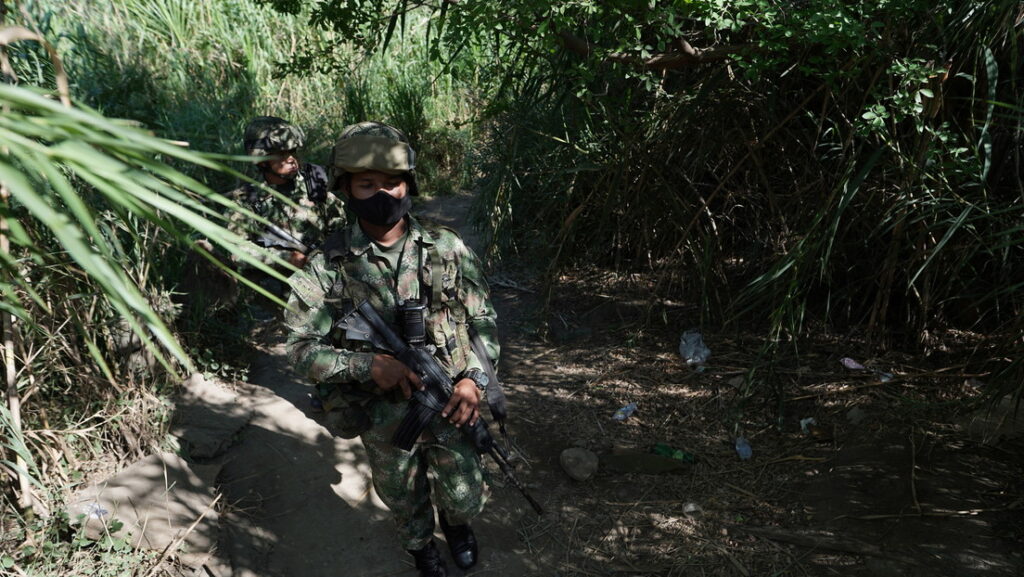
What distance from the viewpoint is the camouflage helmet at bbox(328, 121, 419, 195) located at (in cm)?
221

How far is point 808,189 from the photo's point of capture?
322 cm

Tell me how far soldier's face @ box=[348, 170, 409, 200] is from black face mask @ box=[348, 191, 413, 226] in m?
0.02

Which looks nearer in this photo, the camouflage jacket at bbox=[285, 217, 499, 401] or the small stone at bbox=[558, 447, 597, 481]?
the camouflage jacket at bbox=[285, 217, 499, 401]

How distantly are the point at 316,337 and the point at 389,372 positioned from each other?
29 centimetres

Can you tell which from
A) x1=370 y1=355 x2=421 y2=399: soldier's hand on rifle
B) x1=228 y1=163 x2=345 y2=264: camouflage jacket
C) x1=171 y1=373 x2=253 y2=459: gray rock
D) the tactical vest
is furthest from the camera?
x1=228 y1=163 x2=345 y2=264: camouflage jacket

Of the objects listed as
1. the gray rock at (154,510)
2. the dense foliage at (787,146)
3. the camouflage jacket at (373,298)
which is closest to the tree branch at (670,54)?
the dense foliage at (787,146)

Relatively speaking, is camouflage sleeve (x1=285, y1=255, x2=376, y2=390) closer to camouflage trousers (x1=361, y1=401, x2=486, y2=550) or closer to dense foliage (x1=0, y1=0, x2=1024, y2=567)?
camouflage trousers (x1=361, y1=401, x2=486, y2=550)

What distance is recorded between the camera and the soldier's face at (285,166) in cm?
359

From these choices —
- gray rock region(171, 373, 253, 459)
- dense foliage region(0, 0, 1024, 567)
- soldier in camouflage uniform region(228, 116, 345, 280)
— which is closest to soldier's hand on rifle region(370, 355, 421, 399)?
dense foliage region(0, 0, 1024, 567)

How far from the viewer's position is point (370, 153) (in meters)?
2.21

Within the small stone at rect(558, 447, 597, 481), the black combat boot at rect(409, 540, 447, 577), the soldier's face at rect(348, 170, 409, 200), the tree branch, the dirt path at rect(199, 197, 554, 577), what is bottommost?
the dirt path at rect(199, 197, 554, 577)

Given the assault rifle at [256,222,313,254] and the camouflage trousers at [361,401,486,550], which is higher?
the assault rifle at [256,222,313,254]

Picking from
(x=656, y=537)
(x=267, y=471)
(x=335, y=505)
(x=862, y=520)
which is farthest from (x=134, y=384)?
(x=862, y=520)

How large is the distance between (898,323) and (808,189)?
0.80 meters
